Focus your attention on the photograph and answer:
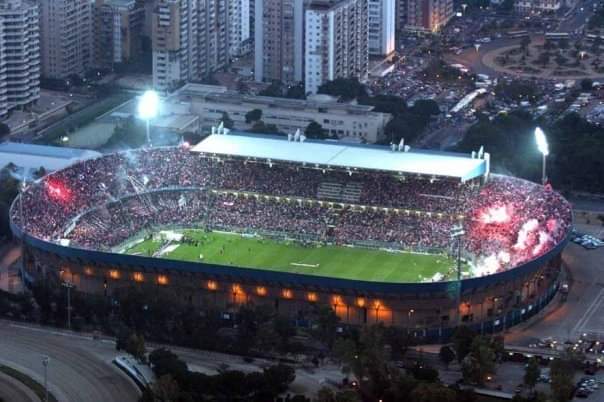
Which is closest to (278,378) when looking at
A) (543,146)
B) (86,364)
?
(86,364)

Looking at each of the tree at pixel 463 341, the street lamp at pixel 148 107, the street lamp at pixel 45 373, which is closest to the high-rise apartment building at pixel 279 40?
the street lamp at pixel 148 107

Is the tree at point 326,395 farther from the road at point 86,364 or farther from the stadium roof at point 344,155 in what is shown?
the stadium roof at point 344,155

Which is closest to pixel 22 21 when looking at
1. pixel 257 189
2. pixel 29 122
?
pixel 29 122

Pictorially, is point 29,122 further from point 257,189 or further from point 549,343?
point 549,343

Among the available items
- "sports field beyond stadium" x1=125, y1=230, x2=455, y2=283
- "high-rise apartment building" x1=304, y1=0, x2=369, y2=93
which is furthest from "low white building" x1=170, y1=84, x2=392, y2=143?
"sports field beyond stadium" x1=125, y1=230, x2=455, y2=283

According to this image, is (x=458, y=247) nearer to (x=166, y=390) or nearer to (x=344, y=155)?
(x=344, y=155)
